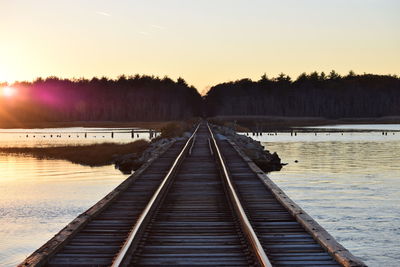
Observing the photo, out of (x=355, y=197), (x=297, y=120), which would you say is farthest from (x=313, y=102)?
(x=355, y=197)

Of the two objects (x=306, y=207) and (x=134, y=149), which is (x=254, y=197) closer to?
(x=306, y=207)

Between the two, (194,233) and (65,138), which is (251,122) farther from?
(194,233)

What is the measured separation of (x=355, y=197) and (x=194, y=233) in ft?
39.1

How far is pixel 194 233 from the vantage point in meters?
11.8

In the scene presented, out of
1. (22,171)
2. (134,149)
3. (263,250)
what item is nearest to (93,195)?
(22,171)

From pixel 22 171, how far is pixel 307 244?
25872 mm

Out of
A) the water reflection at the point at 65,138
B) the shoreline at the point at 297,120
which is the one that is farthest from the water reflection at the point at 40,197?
the shoreline at the point at 297,120

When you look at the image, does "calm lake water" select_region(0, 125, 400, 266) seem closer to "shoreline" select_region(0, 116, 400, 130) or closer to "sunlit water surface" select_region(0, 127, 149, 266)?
"sunlit water surface" select_region(0, 127, 149, 266)

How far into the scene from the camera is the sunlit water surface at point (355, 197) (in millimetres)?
14327

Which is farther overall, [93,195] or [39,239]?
[93,195]

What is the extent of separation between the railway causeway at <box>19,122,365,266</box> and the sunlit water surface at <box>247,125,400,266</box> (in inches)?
75.7

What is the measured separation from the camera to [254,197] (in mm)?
16938

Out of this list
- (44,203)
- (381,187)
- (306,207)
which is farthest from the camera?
(381,187)

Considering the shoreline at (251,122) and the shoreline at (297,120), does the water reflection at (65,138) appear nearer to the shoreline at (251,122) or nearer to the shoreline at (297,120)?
the shoreline at (251,122)
